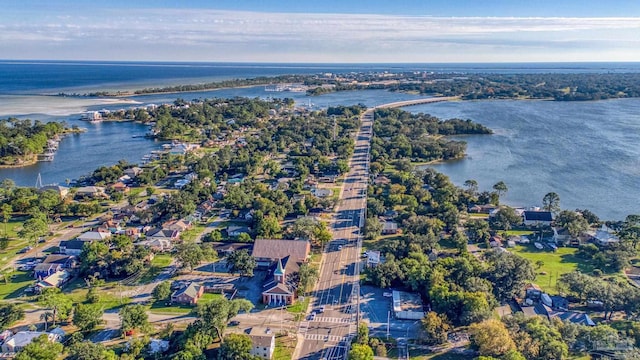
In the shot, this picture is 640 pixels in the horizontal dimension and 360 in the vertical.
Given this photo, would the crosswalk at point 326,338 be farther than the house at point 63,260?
No

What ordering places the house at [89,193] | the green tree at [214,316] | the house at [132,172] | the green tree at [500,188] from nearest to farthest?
1. the green tree at [214,316]
2. the green tree at [500,188]
3. the house at [89,193]
4. the house at [132,172]

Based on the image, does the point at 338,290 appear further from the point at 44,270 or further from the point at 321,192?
the point at 44,270

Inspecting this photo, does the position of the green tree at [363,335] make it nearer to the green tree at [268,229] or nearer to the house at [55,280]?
the green tree at [268,229]

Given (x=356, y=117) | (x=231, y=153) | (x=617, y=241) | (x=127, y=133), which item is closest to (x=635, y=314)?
(x=617, y=241)

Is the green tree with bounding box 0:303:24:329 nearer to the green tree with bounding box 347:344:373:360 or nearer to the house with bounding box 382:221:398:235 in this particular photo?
the green tree with bounding box 347:344:373:360

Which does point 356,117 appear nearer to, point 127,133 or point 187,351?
point 127,133

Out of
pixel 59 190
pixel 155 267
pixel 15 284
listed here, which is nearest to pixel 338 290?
pixel 155 267

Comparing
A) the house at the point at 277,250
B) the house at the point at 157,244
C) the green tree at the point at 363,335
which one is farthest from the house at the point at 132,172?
the green tree at the point at 363,335
